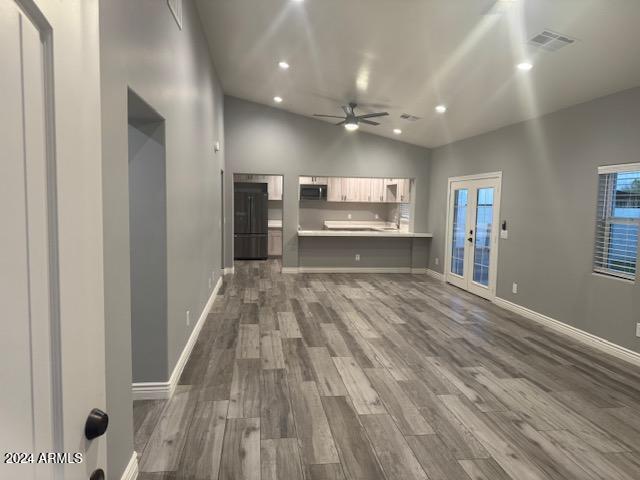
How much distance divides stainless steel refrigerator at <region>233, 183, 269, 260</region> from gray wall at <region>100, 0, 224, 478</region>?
4.15 metres

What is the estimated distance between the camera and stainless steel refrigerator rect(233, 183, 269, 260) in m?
9.44

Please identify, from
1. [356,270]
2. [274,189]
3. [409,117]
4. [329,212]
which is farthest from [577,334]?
[274,189]

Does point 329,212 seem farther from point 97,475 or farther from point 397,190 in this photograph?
point 97,475

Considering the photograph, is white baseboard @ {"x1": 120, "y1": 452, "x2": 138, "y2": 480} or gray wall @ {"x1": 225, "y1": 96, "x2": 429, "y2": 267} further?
gray wall @ {"x1": 225, "y1": 96, "x2": 429, "y2": 267}

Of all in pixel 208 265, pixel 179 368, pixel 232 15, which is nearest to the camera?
pixel 179 368

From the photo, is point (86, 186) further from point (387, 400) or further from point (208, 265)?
point (208, 265)

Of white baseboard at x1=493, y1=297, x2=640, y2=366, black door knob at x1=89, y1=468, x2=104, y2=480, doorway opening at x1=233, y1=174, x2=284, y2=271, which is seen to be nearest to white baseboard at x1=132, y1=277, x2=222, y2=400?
black door knob at x1=89, y1=468, x2=104, y2=480

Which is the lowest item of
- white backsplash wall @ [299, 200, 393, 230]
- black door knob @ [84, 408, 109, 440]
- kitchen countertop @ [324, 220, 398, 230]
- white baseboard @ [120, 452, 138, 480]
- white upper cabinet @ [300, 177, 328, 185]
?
white baseboard @ [120, 452, 138, 480]

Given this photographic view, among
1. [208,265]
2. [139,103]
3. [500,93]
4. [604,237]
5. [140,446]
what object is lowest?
[140,446]

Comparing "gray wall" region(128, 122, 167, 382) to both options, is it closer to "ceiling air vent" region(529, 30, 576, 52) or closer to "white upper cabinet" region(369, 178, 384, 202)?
"ceiling air vent" region(529, 30, 576, 52)

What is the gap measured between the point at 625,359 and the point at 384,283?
3880 millimetres

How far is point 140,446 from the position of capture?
227 centimetres

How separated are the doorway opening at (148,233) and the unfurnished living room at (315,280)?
14mm

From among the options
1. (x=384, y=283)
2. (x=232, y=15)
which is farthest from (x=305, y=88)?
(x=384, y=283)
